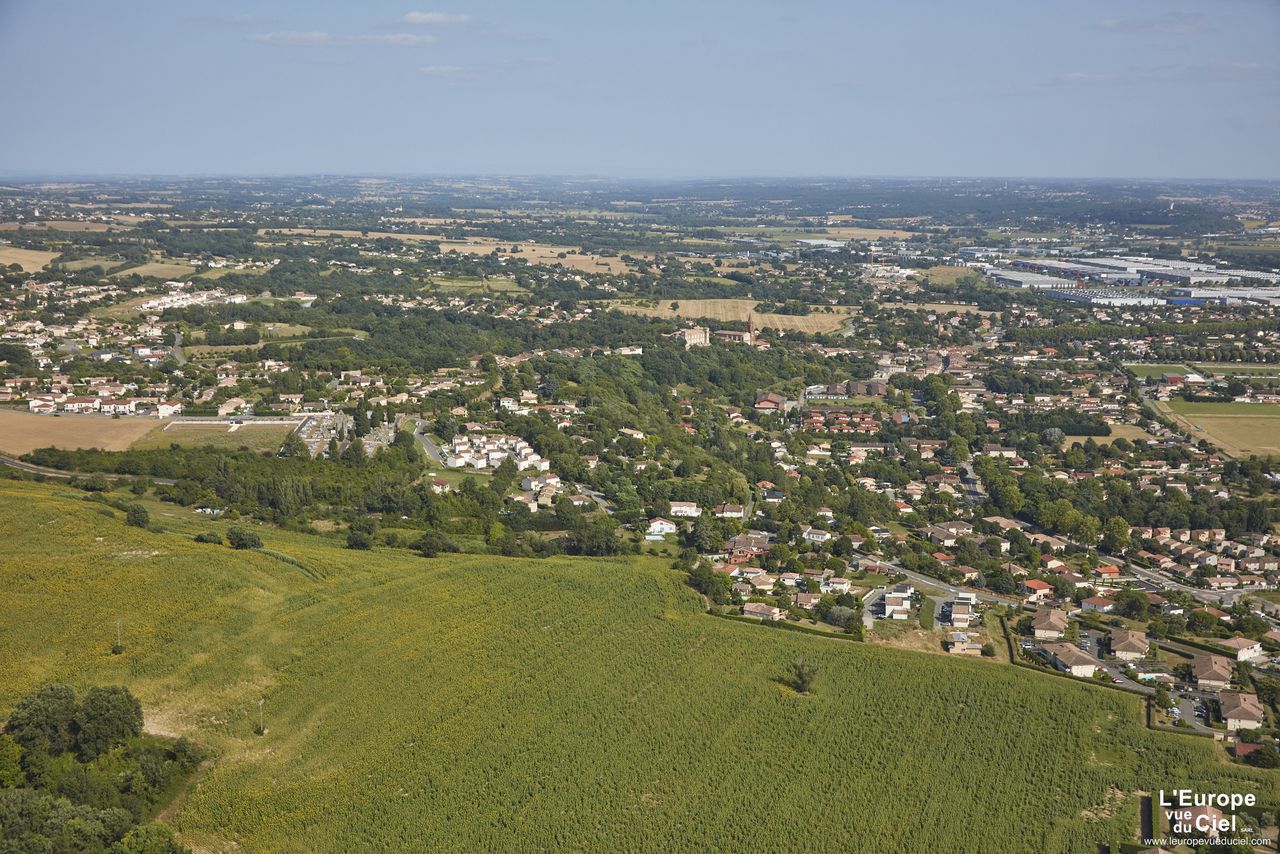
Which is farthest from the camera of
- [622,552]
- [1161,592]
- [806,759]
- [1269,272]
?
[1269,272]

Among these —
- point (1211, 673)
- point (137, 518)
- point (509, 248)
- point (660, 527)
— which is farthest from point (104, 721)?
point (509, 248)

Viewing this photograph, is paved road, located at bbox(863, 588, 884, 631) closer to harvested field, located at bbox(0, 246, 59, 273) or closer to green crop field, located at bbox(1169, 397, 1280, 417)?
green crop field, located at bbox(1169, 397, 1280, 417)

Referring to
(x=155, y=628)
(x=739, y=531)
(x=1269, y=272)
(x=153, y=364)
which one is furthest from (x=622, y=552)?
(x=1269, y=272)

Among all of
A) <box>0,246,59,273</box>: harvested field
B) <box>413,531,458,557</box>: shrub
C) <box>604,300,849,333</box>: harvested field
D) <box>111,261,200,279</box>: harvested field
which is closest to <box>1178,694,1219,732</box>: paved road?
<box>413,531,458,557</box>: shrub

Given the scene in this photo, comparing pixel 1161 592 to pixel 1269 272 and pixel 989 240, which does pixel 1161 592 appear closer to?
pixel 1269 272

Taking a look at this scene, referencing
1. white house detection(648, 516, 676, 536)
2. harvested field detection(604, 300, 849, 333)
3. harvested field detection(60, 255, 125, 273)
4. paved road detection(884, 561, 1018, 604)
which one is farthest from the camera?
harvested field detection(60, 255, 125, 273)

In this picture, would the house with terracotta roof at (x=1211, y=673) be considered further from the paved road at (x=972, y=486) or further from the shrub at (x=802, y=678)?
the paved road at (x=972, y=486)

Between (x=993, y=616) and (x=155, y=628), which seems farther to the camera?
(x=993, y=616)
